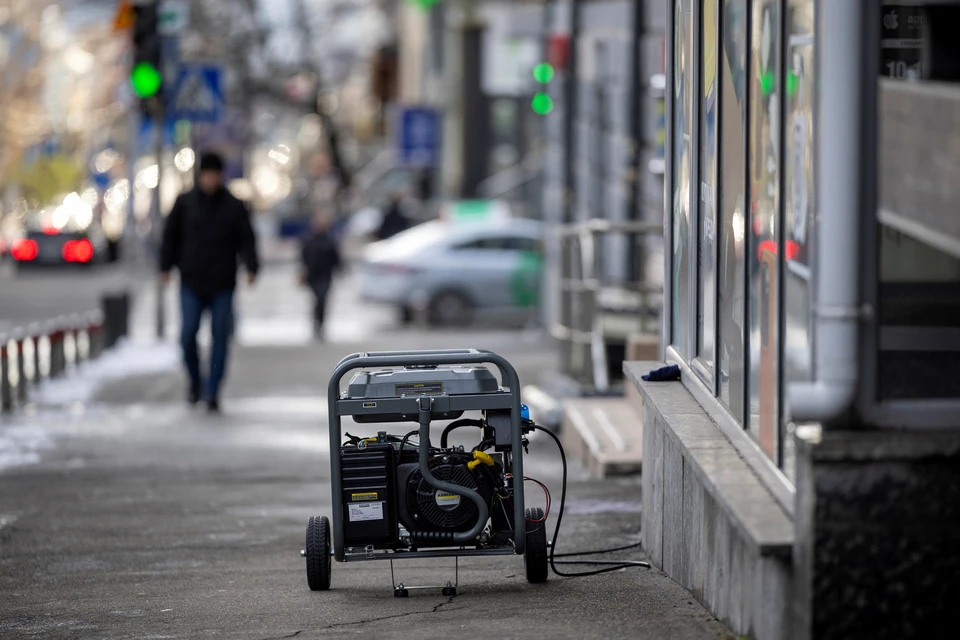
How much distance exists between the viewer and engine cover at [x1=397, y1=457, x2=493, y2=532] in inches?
256

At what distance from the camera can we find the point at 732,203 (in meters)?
6.09

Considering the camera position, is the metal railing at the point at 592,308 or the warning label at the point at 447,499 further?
the metal railing at the point at 592,308

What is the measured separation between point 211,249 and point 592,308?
280 cm

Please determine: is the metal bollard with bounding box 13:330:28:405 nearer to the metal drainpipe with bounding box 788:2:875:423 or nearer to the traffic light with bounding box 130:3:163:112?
the traffic light with bounding box 130:3:163:112

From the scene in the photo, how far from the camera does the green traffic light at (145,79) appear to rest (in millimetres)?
21094

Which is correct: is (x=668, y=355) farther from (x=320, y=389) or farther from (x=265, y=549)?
(x=320, y=389)

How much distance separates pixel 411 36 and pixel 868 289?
66720 mm

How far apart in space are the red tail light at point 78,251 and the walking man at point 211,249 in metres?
35.8

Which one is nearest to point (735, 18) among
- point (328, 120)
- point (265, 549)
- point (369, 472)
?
point (369, 472)

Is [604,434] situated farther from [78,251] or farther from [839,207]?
[78,251]

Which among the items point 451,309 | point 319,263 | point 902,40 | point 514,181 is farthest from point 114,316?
point 514,181

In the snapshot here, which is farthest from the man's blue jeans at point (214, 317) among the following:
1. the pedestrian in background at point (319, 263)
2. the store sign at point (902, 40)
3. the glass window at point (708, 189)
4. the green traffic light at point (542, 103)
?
the pedestrian in background at point (319, 263)

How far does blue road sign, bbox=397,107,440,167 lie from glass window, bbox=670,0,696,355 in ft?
105

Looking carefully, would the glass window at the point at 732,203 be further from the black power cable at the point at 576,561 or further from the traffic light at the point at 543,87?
the traffic light at the point at 543,87
